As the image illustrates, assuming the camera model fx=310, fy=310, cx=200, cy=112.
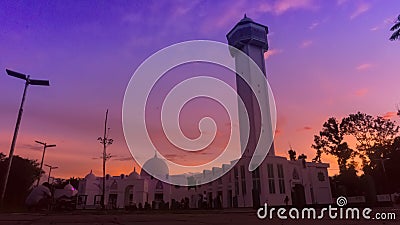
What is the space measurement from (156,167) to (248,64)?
26.8 metres

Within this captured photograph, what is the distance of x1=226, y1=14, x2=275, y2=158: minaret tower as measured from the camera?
53594mm

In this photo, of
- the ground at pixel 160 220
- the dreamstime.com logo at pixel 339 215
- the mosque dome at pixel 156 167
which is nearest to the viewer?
the ground at pixel 160 220

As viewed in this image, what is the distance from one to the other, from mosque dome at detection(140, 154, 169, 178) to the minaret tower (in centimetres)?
1740

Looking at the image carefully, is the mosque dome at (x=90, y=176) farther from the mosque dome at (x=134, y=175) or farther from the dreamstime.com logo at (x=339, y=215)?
the dreamstime.com logo at (x=339, y=215)

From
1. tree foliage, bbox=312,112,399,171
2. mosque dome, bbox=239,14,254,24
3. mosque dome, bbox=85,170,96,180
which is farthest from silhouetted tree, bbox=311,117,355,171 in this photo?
mosque dome, bbox=85,170,96,180

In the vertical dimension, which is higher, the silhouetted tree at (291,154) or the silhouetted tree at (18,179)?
the silhouetted tree at (291,154)

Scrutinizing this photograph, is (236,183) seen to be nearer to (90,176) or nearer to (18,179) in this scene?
(90,176)

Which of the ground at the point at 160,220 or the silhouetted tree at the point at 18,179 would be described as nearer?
the ground at the point at 160,220

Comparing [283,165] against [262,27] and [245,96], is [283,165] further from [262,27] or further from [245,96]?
[262,27]

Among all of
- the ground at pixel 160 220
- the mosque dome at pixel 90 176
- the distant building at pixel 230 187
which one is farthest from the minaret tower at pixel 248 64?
the ground at pixel 160 220

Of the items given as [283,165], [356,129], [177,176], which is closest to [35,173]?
[177,176]

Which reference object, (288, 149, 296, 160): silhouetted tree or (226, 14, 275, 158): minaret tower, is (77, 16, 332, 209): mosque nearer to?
(226, 14, 275, 158): minaret tower

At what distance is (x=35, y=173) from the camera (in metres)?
50.3

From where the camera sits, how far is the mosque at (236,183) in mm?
43781
